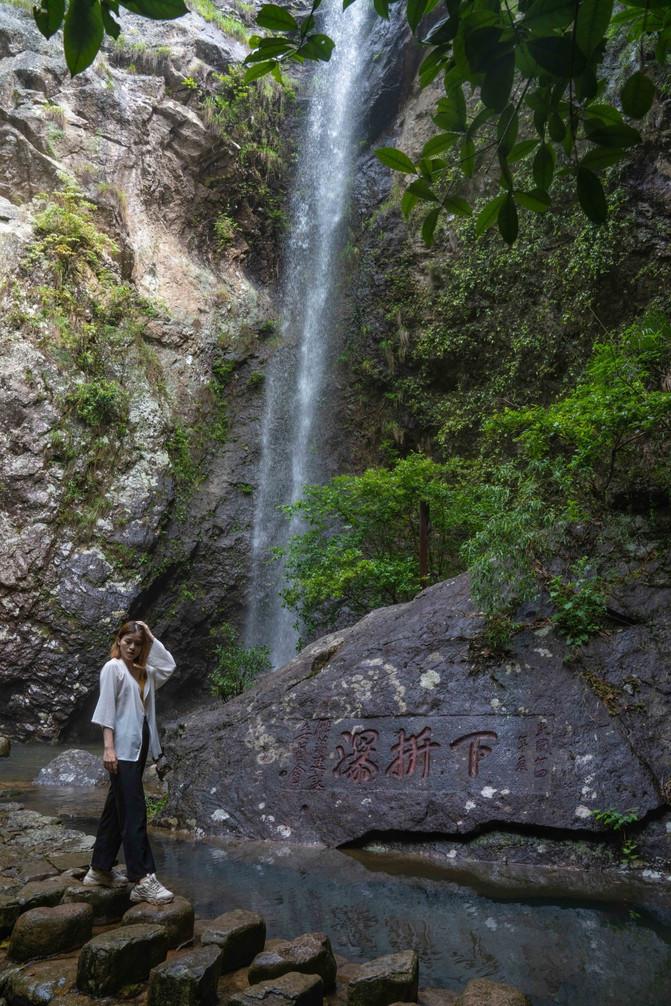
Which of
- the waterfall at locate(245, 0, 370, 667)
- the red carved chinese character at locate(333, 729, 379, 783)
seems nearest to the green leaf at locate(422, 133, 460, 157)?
the red carved chinese character at locate(333, 729, 379, 783)

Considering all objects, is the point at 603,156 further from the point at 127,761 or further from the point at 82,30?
the point at 127,761

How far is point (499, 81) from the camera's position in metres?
1.36

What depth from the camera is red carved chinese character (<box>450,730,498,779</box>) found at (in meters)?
4.72

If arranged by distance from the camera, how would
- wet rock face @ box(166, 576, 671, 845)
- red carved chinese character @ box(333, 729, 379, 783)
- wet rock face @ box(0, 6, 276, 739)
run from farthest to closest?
1. wet rock face @ box(0, 6, 276, 739)
2. red carved chinese character @ box(333, 729, 379, 783)
3. wet rock face @ box(166, 576, 671, 845)

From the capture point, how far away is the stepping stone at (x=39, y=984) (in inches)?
97.8

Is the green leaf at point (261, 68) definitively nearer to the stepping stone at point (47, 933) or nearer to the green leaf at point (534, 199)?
the green leaf at point (534, 199)

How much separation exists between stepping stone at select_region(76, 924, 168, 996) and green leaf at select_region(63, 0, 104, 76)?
278cm

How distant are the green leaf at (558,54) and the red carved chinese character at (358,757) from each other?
458cm

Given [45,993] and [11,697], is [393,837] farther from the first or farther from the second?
[11,697]

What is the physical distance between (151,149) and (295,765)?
13.0 meters

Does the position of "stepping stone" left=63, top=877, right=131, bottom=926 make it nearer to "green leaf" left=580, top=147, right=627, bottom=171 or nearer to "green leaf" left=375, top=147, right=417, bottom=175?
"green leaf" left=375, top=147, right=417, bottom=175

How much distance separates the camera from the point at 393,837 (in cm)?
471

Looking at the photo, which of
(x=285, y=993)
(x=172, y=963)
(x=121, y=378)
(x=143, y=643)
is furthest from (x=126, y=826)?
(x=121, y=378)

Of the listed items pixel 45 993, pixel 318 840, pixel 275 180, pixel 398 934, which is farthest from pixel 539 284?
pixel 45 993
